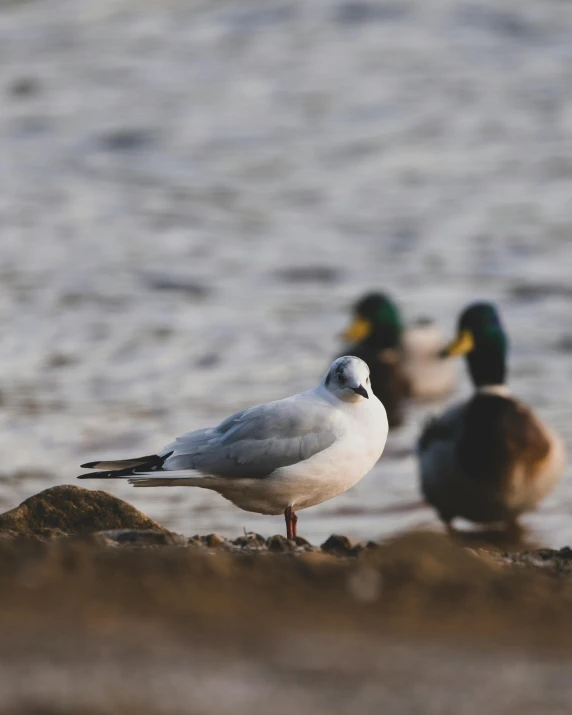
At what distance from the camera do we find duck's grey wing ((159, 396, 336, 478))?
185 inches

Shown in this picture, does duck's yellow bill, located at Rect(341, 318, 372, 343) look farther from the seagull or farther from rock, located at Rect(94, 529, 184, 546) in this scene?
rock, located at Rect(94, 529, 184, 546)

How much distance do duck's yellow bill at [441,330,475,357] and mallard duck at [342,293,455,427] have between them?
2.57 m

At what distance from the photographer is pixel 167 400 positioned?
10438 mm

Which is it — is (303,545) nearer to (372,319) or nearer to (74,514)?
(74,514)

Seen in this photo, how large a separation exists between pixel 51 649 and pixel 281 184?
1482 centimetres

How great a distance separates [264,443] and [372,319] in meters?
8.37

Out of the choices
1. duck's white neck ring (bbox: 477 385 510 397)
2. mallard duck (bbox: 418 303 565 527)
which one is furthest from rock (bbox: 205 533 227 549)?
duck's white neck ring (bbox: 477 385 510 397)

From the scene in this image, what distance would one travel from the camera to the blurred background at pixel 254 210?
33.3 ft

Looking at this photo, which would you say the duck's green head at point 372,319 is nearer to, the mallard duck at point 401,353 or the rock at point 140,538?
the mallard duck at point 401,353

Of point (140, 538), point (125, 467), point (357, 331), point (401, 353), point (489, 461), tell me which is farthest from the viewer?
point (401, 353)

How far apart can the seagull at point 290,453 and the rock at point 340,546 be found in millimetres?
178

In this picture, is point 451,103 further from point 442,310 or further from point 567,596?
point 567,596

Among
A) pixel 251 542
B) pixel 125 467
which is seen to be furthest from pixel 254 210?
pixel 251 542

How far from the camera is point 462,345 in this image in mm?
10047
